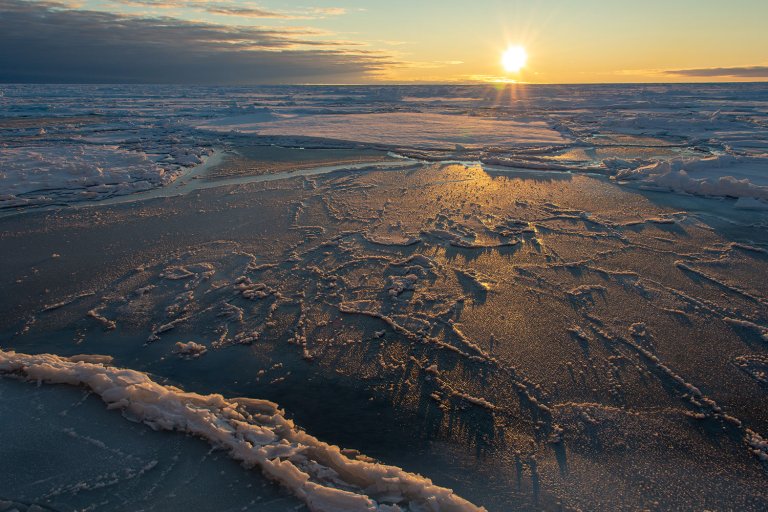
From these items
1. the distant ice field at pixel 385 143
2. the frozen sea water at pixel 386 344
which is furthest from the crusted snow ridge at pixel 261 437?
the distant ice field at pixel 385 143

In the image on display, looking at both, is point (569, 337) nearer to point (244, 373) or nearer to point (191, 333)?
point (244, 373)

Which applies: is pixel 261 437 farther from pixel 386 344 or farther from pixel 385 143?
pixel 385 143

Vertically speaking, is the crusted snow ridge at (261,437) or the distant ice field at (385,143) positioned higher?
the distant ice field at (385,143)

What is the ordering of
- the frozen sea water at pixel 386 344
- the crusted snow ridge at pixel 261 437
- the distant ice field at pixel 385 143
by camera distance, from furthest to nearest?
the distant ice field at pixel 385 143
the frozen sea water at pixel 386 344
the crusted snow ridge at pixel 261 437

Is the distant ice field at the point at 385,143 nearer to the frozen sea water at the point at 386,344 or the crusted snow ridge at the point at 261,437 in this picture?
the frozen sea water at the point at 386,344

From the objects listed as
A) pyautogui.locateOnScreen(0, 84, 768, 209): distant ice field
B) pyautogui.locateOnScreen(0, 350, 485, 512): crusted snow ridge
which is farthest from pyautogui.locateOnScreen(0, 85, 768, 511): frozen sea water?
pyautogui.locateOnScreen(0, 84, 768, 209): distant ice field
